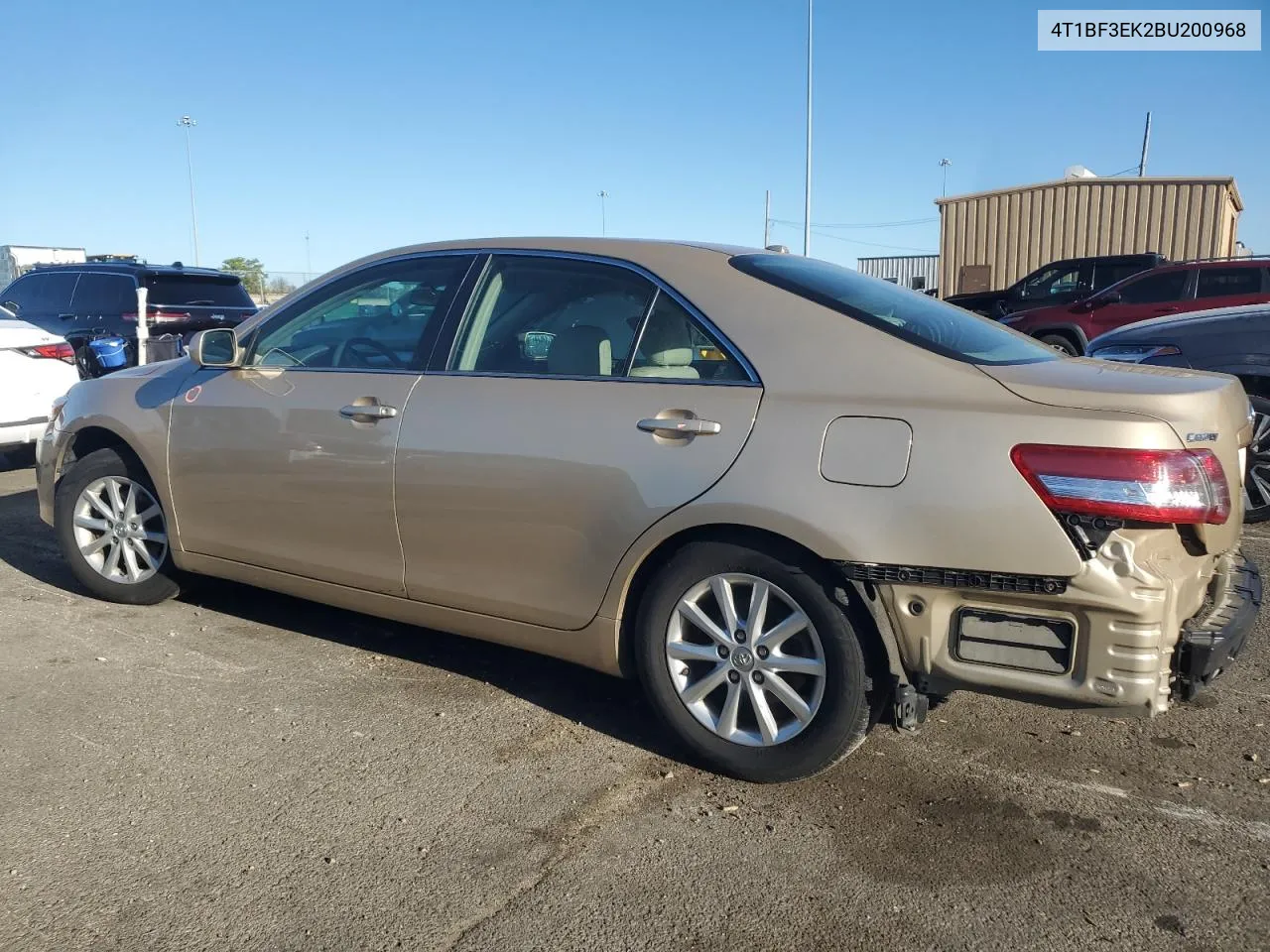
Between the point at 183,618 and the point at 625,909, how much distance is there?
9.60ft

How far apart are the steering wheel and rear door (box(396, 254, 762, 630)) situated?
1.04 ft

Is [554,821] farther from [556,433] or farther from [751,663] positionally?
[556,433]

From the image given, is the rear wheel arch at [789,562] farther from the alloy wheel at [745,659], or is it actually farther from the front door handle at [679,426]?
the front door handle at [679,426]

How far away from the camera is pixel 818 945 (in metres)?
2.35

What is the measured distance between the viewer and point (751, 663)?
3029 mm

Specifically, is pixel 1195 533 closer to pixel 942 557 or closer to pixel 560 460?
pixel 942 557

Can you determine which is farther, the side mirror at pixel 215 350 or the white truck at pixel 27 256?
the white truck at pixel 27 256

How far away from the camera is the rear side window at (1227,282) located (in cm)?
1263

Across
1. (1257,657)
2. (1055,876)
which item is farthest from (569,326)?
(1257,657)

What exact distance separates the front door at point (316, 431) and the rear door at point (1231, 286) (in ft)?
37.9

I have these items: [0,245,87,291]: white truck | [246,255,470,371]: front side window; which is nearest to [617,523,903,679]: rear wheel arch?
[246,255,470,371]: front side window

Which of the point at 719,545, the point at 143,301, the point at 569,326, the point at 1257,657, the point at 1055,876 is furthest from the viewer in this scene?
the point at 143,301

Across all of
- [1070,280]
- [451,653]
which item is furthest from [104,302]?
[1070,280]

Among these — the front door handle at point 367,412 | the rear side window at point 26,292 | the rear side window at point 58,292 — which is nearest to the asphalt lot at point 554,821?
the front door handle at point 367,412
